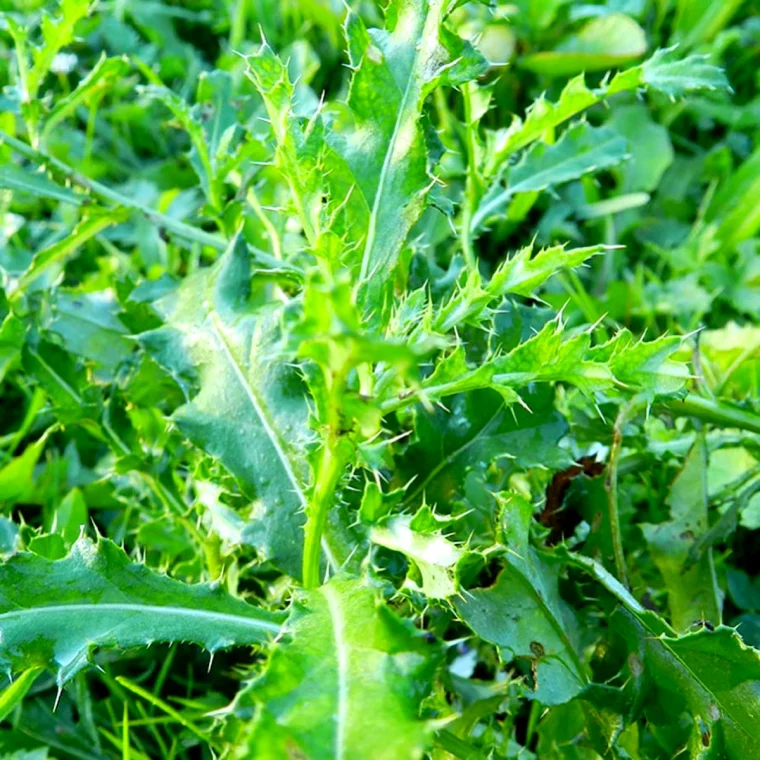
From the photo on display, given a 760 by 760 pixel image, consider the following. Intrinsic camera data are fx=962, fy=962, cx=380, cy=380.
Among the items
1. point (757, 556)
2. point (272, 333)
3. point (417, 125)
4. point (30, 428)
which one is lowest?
point (30, 428)

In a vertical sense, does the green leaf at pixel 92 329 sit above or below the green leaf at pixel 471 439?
below

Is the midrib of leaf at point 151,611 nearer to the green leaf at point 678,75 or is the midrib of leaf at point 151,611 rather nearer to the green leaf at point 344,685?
the green leaf at point 344,685

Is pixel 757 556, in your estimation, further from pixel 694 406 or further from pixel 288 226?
pixel 288 226

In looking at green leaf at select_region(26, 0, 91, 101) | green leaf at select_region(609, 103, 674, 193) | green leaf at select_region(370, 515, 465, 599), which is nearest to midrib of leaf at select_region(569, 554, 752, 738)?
green leaf at select_region(370, 515, 465, 599)

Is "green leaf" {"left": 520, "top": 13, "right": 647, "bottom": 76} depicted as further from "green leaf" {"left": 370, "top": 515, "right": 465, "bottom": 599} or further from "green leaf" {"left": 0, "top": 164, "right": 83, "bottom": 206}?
"green leaf" {"left": 370, "top": 515, "right": 465, "bottom": 599}

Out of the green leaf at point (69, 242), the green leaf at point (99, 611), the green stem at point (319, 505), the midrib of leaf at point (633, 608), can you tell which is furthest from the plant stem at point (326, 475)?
the green leaf at point (69, 242)

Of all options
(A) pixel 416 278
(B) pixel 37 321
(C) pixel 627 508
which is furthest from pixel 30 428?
(C) pixel 627 508

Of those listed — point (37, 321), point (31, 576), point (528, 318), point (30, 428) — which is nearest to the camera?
point (31, 576)
